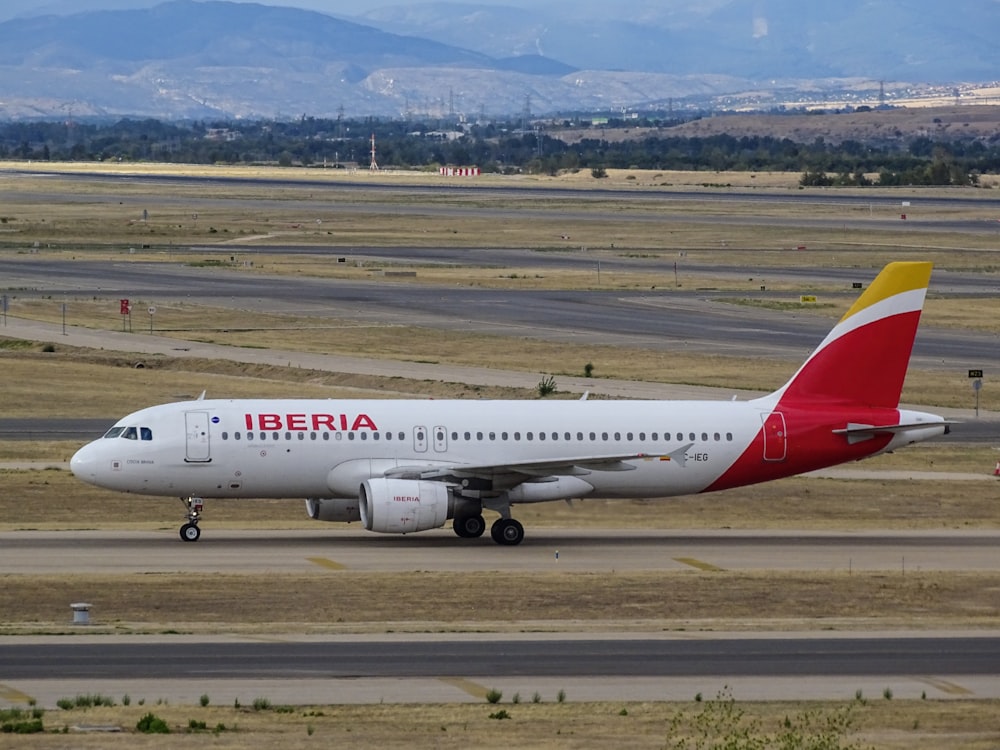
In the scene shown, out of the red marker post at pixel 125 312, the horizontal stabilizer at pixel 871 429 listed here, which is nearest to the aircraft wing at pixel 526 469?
the horizontal stabilizer at pixel 871 429

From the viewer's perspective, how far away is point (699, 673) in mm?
32156

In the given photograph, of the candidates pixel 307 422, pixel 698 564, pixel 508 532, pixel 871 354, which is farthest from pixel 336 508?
pixel 871 354

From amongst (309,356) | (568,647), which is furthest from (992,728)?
(309,356)

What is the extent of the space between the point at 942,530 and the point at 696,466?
8.12 meters

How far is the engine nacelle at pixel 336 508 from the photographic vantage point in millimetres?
47281

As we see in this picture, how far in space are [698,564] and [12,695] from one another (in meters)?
20.0

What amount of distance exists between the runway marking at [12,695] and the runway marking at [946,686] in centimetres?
1567

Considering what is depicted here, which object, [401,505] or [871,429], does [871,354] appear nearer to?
[871,429]

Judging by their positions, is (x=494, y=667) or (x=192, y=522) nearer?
(x=494, y=667)

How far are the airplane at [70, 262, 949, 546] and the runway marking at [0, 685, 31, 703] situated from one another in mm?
15986

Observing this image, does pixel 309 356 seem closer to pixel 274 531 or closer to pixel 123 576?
pixel 274 531

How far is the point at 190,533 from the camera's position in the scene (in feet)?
152

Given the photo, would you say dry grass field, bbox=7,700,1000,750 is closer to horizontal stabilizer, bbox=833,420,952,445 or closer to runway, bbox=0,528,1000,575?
runway, bbox=0,528,1000,575

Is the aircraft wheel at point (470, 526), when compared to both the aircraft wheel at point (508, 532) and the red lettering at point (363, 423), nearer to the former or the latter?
the aircraft wheel at point (508, 532)
